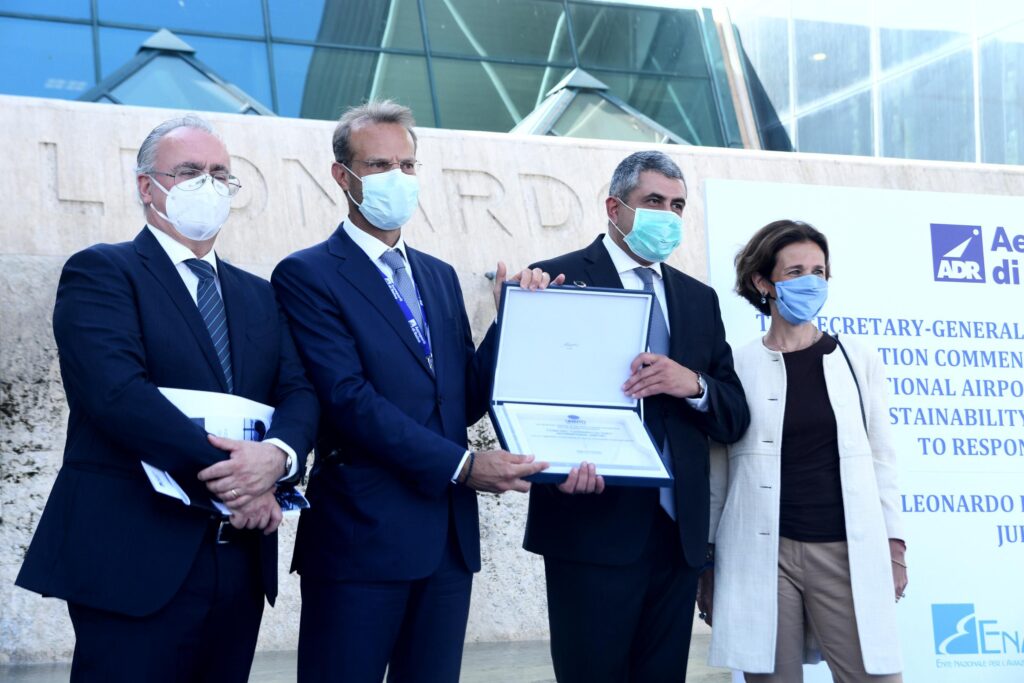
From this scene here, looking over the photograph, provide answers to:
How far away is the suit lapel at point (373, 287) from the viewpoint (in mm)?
Answer: 2865

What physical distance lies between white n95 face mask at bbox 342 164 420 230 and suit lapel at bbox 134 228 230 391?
0.56 m

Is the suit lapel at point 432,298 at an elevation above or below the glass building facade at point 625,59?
below

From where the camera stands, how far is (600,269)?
3.32 m

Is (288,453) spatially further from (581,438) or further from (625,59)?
(625,59)

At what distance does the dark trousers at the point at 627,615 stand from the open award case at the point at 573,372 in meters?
→ 0.30

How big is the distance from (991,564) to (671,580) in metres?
1.89

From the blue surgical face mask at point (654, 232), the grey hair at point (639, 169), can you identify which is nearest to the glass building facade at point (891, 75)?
the grey hair at point (639, 169)

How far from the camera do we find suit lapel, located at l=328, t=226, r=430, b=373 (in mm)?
2865

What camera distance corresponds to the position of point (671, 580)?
3.12m

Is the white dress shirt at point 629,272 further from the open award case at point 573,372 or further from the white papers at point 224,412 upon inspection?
the white papers at point 224,412

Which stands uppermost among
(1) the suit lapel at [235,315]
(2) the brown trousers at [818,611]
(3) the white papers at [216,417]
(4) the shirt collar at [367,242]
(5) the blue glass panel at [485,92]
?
(5) the blue glass panel at [485,92]

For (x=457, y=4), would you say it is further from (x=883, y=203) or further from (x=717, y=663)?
(x=717, y=663)

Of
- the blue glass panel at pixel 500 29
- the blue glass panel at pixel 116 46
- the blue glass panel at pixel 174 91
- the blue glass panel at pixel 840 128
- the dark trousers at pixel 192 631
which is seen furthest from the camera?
the blue glass panel at pixel 500 29

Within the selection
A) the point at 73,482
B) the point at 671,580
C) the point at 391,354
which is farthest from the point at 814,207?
the point at 73,482
